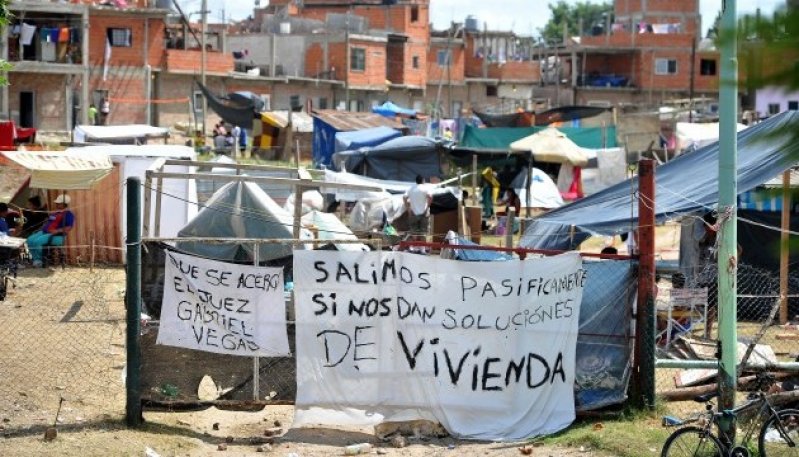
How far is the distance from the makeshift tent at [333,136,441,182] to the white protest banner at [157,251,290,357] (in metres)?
19.0

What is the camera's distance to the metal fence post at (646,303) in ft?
31.5

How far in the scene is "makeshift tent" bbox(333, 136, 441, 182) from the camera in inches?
1126

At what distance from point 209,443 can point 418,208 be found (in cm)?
1087

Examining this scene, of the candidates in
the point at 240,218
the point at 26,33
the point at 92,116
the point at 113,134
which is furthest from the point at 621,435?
the point at 92,116

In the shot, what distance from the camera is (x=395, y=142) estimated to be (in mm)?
28984

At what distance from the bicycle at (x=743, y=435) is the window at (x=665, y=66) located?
7109 cm

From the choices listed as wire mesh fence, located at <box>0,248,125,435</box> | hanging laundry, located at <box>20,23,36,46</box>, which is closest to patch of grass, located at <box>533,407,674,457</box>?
wire mesh fence, located at <box>0,248,125,435</box>

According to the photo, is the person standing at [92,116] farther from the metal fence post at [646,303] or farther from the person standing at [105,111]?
the metal fence post at [646,303]

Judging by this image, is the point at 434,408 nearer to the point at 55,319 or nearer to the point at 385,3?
the point at 55,319

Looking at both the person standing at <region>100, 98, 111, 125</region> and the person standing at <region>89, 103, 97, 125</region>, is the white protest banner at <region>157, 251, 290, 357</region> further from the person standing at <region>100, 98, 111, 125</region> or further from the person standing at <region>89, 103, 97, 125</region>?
the person standing at <region>100, 98, 111, 125</region>

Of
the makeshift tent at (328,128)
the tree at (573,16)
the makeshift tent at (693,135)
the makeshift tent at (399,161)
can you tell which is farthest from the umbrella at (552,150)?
the tree at (573,16)

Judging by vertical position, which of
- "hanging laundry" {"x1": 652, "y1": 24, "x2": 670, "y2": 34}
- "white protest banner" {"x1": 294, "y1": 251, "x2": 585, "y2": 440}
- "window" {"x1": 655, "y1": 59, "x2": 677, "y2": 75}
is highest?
"hanging laundry" {"x1": 652, "y1": 24, "x2": 670, "y2": 34}

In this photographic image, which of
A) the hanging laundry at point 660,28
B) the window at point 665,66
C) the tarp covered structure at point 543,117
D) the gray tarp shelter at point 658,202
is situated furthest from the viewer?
the hanging laundry at point 660,28

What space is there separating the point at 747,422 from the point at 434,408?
2415mm
